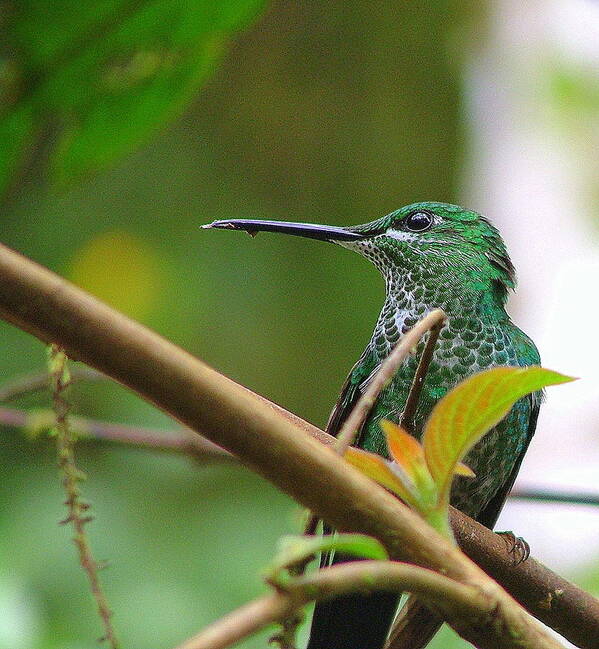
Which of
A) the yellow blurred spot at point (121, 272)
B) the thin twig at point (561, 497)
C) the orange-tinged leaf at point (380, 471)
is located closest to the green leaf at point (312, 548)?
the orange-tinged leaf at point (380, 471)

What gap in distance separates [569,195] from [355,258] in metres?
1.68

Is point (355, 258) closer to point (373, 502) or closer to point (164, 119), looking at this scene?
point (164, 119)

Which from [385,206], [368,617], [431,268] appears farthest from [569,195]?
[368,617]

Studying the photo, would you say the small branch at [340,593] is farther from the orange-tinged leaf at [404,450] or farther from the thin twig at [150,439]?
the thin twig at [150,439]

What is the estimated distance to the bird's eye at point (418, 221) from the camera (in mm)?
2561

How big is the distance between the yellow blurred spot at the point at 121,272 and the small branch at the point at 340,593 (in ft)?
10.1

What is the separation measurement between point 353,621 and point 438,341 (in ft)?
2.25

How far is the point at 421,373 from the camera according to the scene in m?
1.10

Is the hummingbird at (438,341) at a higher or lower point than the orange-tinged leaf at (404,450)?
higher

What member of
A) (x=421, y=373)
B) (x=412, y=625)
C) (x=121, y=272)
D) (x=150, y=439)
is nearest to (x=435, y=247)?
(x=150, y=439)

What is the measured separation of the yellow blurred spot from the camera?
368 centimetres

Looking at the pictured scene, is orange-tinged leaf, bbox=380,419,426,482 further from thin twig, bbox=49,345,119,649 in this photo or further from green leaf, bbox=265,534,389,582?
thin twig, bbox=49,345,119,649

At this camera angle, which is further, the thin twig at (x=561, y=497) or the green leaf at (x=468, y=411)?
the thin twig at (x=561, y=497)

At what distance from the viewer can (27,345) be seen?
3811mm
